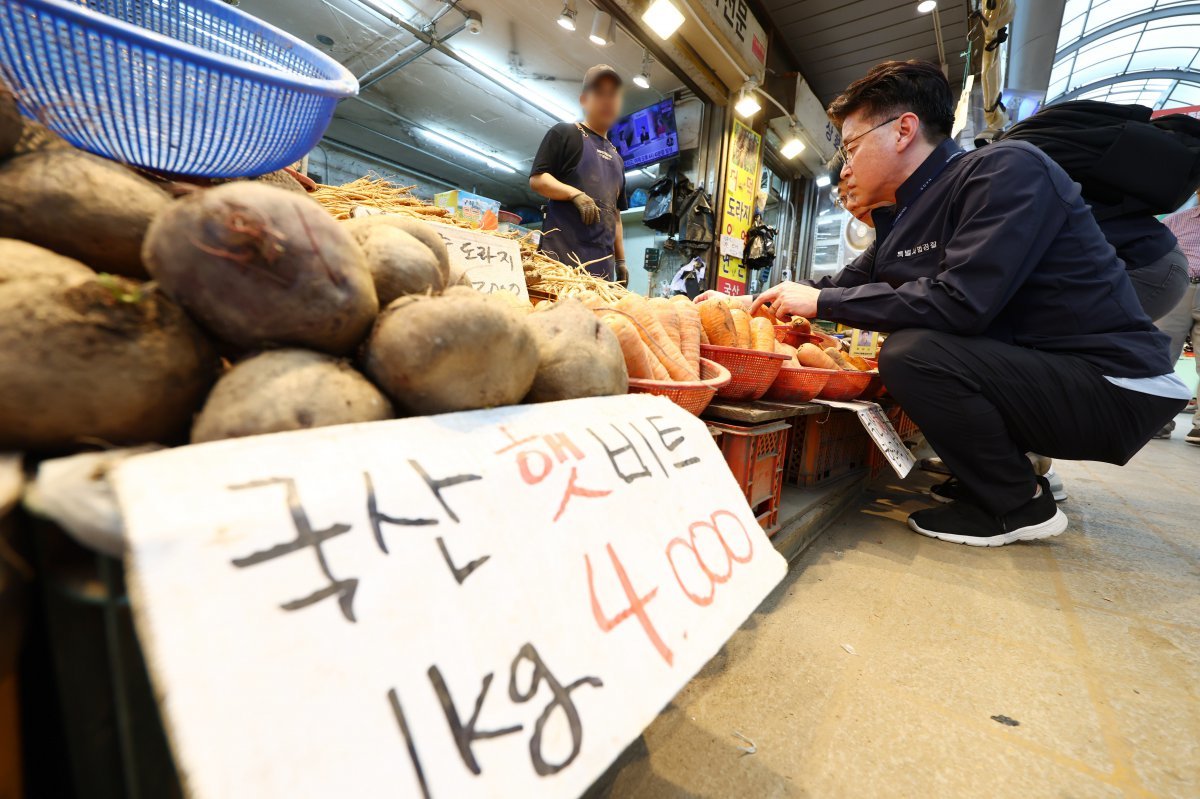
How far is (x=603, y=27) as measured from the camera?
4.70 metres

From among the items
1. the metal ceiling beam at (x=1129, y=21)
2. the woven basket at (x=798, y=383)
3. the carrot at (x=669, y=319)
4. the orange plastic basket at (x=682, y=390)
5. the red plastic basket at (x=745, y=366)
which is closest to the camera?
the orange plastic basket at (x=682, y=390)

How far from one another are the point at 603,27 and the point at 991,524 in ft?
17.2

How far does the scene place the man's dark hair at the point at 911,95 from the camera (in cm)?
223

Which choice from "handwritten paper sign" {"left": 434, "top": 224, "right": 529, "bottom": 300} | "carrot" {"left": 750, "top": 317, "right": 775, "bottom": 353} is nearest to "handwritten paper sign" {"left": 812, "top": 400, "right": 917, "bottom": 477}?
"carrot" {"left": 750, "top": 317, "right": 775, "bottom": 353}

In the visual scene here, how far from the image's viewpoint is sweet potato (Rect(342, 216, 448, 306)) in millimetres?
834

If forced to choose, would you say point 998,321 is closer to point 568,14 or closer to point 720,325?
point 720,325

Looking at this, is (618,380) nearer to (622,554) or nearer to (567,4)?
(622,554)

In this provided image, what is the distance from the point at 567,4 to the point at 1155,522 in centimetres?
578

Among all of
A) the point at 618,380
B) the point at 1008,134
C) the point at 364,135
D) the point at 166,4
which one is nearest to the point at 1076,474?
the point at 1008,134

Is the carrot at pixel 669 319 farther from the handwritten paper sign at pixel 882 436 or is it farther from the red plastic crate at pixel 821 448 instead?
the red plastic crate at pixel 821 448

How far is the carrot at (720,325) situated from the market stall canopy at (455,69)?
4.69 meters

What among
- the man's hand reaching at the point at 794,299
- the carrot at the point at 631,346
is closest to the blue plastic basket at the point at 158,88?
the carrot at the point at 631,346

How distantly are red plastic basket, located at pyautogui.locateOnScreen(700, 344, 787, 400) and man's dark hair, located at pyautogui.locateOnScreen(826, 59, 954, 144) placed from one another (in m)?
1.48

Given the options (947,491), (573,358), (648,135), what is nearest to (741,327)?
(573,358)
